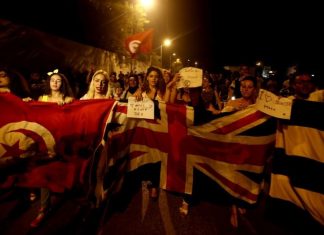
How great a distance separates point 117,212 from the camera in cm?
404

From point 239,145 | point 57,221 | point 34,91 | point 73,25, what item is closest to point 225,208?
point 239,145

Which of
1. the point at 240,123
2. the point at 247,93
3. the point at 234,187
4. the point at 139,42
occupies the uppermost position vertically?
the point at 139,42

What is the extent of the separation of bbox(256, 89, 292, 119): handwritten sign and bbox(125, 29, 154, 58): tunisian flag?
635 centimetres

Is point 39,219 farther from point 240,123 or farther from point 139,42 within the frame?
point 139,42

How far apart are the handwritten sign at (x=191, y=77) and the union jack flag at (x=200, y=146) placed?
749mm

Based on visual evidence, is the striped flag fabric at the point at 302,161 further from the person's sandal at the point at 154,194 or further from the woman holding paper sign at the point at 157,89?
the woman holding paper sign at the point at 157,89

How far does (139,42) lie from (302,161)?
22.5 ft

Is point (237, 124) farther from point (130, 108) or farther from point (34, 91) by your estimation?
point (34, 91)

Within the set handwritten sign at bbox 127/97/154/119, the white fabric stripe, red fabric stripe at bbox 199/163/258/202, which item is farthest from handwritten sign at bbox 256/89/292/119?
handwritten sign at bbox 127/97/154/119

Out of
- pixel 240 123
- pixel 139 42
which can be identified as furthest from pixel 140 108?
pixel 139 42

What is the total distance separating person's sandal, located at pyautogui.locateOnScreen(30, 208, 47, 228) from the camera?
3623 millimetres

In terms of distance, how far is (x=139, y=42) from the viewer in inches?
359

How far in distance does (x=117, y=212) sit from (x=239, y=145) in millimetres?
2013

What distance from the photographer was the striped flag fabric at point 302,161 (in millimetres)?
3410
